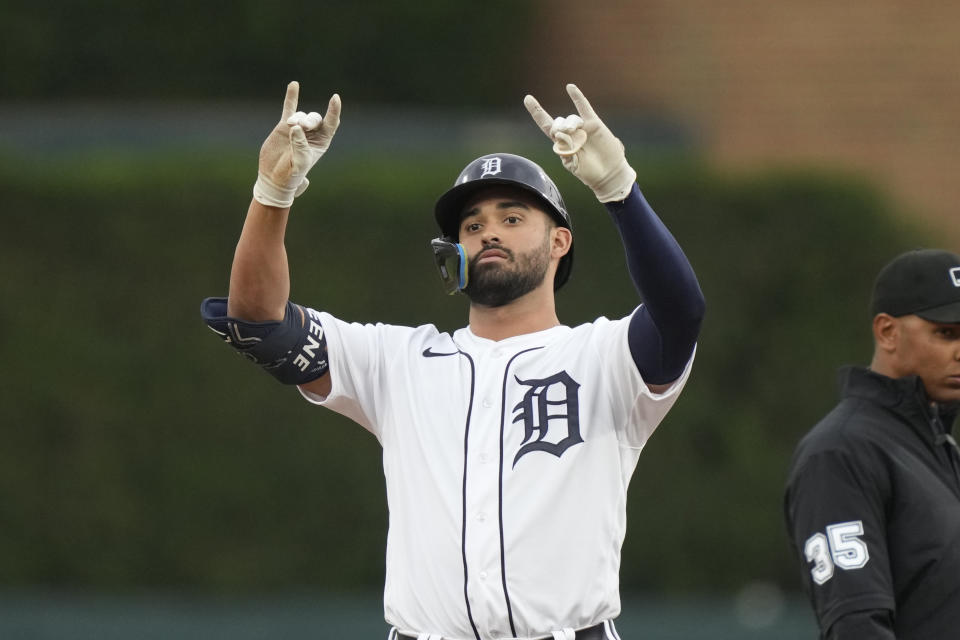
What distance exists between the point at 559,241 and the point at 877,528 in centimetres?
121

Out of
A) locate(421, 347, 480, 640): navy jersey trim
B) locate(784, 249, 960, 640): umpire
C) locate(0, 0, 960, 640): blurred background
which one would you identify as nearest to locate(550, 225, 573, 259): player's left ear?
locate(421, 347, 480, 640): navy jersey trim

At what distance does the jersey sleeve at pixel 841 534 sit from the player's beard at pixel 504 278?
896mm

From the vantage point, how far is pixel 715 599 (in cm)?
902

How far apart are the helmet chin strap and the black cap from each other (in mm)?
1173

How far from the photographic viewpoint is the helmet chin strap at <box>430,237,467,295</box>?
4164mm

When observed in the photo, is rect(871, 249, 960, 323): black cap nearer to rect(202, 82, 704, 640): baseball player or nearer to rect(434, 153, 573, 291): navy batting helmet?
rect(202, 82, 704, 640): baseball player

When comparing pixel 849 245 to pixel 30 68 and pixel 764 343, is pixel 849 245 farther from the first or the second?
pixel 30 68

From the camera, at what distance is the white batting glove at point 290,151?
4023 millimetres

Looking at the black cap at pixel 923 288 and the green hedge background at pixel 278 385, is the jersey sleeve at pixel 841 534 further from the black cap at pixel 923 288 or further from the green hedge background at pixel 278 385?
the green hedge background at pixel 278 385

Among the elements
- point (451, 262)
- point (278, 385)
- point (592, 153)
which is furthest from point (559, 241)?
point (278, 385)

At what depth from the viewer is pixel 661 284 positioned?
12.5 feet

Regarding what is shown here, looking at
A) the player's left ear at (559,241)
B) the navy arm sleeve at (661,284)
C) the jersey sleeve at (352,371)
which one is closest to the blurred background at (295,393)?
the jersey sleeve at (352,371)

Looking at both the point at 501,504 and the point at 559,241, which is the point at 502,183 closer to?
the point at 559,241

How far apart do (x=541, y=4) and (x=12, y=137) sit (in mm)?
4625
